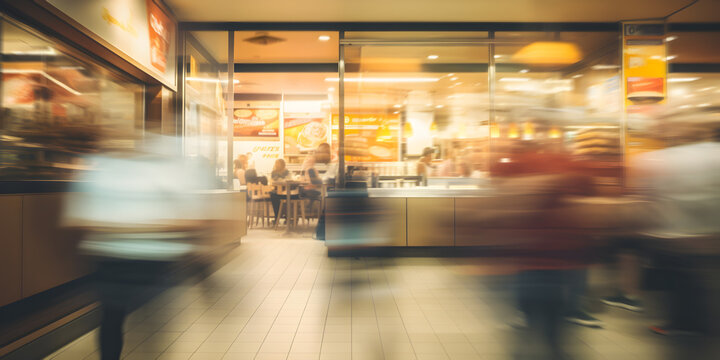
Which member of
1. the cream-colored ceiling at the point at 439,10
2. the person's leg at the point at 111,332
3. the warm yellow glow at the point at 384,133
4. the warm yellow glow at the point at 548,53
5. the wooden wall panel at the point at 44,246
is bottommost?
the person's leg at the point at 111,332

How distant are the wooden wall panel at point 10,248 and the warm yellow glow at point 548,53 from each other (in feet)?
11.0

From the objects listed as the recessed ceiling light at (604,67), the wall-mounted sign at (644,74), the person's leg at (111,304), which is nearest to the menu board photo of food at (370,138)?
the recessed ceiling light at (604,67)

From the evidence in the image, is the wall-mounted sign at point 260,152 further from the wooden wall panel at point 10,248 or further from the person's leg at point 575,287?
the person's leg at point 575,287

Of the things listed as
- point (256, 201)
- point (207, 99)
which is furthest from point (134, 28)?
point (256, 201)

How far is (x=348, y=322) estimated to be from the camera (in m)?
3.21

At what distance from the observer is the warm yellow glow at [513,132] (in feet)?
5.99

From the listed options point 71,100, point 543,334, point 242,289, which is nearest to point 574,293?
point 543,334

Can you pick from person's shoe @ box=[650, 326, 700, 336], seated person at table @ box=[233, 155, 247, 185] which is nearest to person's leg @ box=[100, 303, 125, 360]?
person's shoe @ box=[650, 326, 700, 336]

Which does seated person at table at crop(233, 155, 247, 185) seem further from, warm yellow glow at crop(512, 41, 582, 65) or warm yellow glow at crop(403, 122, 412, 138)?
warm yellow glow at crop(512, 41, 582, 65)

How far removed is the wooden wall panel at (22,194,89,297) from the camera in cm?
288

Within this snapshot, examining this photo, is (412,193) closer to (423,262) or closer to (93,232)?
(423,262)

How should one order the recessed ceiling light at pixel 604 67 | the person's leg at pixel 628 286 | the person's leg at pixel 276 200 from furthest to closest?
1. the person's leg at pixel 276 200
2. the recessed ceiling light at pixel 604 67
3. the person's leg at pixel 628 286

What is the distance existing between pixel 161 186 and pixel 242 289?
2334 millimetres

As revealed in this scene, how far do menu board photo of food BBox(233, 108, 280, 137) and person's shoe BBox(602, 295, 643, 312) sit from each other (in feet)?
32.8
